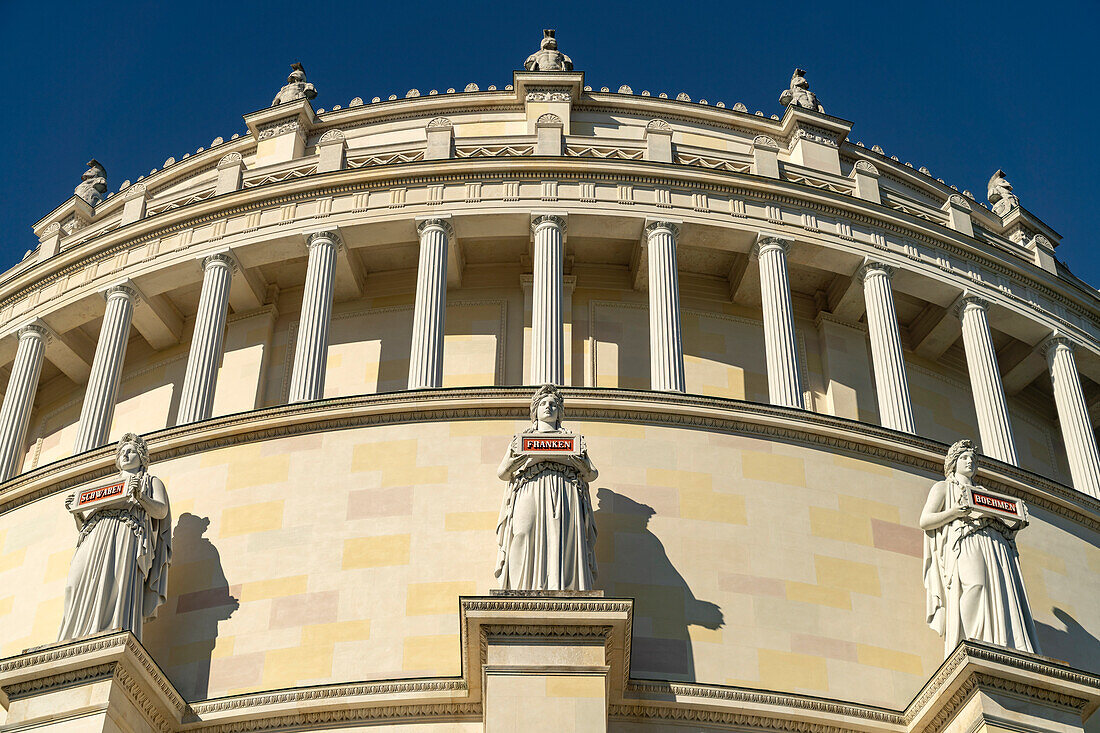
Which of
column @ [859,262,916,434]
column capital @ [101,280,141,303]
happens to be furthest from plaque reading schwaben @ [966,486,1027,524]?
column capital @ [101,280,141,303]

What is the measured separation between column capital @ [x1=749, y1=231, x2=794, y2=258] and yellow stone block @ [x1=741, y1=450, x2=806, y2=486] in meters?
5.62

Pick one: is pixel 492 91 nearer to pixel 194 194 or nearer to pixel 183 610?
pixel 194 194

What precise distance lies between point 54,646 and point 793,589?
35.5ft

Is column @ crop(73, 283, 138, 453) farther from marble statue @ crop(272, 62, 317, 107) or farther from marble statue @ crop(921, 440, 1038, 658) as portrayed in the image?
marble statue @ crop(921, 440, 1038, 658)

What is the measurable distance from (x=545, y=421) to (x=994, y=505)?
6.78 m

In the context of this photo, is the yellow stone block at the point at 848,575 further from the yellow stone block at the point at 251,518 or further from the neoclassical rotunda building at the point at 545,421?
the yellow stone block at the point at 251,518

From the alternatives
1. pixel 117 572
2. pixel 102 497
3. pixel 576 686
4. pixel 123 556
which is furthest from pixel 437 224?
pixel 576 686

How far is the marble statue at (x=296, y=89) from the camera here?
116 ft

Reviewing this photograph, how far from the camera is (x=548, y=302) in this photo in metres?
27.2

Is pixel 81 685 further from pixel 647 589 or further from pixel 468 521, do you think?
pixel 647 589

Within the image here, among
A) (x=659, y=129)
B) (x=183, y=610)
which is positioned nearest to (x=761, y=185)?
(x=659, y=129)

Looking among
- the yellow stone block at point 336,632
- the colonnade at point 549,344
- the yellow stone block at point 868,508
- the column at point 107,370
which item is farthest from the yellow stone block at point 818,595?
the column at point 107,370

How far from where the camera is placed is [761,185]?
97.6 ft

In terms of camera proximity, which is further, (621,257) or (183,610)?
(621,257)
